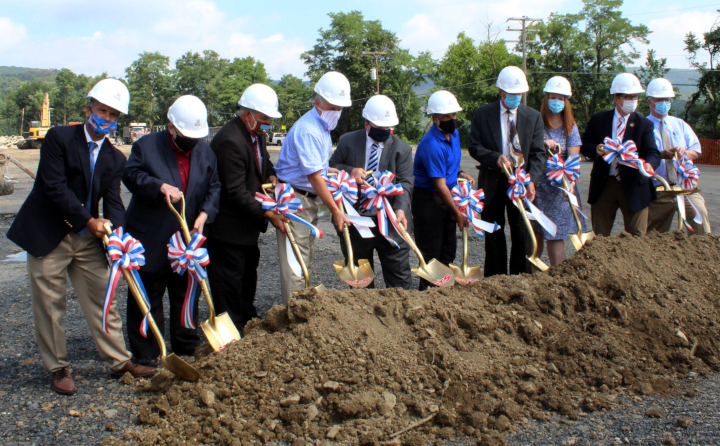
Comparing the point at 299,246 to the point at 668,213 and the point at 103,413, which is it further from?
the point at 668,213

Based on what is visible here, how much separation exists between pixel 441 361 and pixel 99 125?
249 cm

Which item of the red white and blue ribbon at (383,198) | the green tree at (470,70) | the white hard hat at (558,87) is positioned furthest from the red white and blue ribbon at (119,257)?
the green tree at (470,70)

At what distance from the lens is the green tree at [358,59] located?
7019 centimetres

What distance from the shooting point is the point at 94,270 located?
151 inches

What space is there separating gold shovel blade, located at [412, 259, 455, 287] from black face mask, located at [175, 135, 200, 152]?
6.52 feet

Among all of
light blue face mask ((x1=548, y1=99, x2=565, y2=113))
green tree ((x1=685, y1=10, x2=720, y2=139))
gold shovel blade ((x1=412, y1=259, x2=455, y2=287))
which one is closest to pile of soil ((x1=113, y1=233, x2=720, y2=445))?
gold shovel blade ((x1=412, y1=259, x2=455, y2=287))

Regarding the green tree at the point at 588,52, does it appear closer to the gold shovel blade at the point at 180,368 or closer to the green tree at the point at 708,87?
the green tree at the point at 708,87

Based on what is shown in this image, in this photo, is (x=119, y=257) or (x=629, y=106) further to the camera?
(x=629, y=106)

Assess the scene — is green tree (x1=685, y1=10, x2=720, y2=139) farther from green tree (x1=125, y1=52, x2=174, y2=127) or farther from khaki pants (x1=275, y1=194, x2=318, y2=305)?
green tree (x1=125, y1=52, x2=174, y2=127)

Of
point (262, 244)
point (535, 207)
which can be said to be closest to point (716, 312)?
point (535, 207)

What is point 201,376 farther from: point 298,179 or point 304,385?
point 298,179

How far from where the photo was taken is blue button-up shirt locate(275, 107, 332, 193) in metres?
4.39

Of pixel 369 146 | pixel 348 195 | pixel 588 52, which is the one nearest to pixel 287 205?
pixel 348 195

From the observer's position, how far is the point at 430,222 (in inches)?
209
